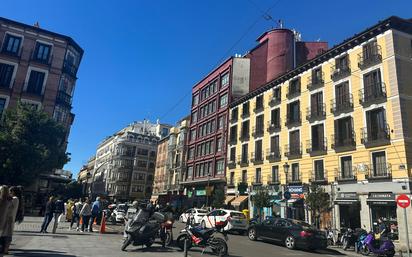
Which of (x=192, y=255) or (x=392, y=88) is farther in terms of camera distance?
(x=392, y=88)

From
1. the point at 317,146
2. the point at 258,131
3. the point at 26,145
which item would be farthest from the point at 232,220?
the point at 26,145

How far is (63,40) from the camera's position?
130ft

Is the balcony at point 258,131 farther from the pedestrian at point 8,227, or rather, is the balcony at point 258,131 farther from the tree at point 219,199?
the pedestrian at point 8,227

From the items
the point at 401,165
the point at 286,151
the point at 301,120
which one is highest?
the point at 301,120

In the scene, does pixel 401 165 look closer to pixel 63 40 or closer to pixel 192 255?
pixel 192 255

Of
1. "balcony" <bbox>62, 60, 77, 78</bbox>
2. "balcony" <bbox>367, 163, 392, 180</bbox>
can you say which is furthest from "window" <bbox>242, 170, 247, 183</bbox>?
"balcony" <bbox>62, 60, 77, 78</bbox>

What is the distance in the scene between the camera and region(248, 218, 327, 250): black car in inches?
634

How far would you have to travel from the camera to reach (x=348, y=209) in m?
25.8

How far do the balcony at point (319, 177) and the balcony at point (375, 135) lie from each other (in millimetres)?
4759

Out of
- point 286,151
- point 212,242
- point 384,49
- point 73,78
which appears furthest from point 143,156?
point 212,242

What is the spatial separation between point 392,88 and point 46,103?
34471 mm

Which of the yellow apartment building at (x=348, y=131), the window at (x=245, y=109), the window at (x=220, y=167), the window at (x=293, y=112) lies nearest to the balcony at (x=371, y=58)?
the yellow apartment building at (x=348, y=131)

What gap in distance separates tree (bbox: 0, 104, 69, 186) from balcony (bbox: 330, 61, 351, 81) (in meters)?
25.9

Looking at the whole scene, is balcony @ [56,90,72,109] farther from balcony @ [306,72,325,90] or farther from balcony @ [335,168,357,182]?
balcony @ [335,168,357,182]
